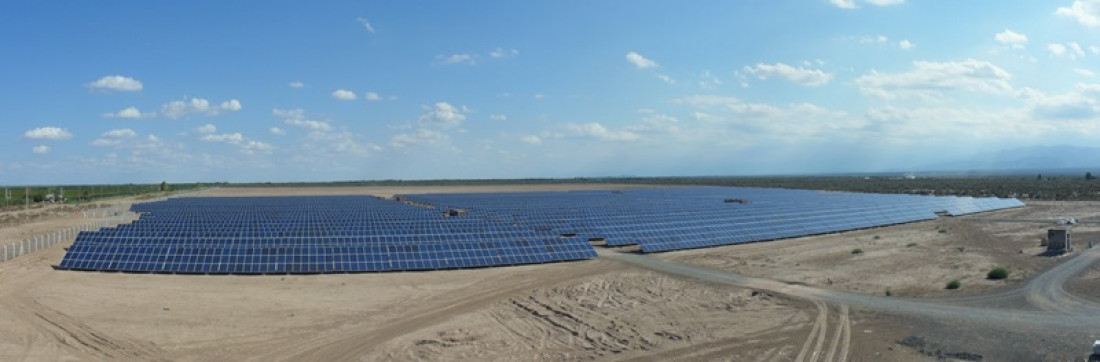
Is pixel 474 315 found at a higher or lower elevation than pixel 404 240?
lower

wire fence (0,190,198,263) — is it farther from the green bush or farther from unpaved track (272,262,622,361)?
the green bush

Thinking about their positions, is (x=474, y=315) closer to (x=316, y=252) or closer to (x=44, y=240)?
(x=316, y=252)

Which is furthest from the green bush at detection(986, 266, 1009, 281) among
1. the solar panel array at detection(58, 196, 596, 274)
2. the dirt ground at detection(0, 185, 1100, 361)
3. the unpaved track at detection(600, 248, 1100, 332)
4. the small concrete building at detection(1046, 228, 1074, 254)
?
the solar panel array at detection(58, 196, 596, 274)

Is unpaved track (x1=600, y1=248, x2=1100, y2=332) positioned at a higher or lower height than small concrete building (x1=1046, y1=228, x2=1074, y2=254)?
lower

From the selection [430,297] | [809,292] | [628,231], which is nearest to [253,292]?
[430,297]

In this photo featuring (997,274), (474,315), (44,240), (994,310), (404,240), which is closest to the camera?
(994,310)

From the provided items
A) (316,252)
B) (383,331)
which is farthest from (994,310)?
(316,252)
